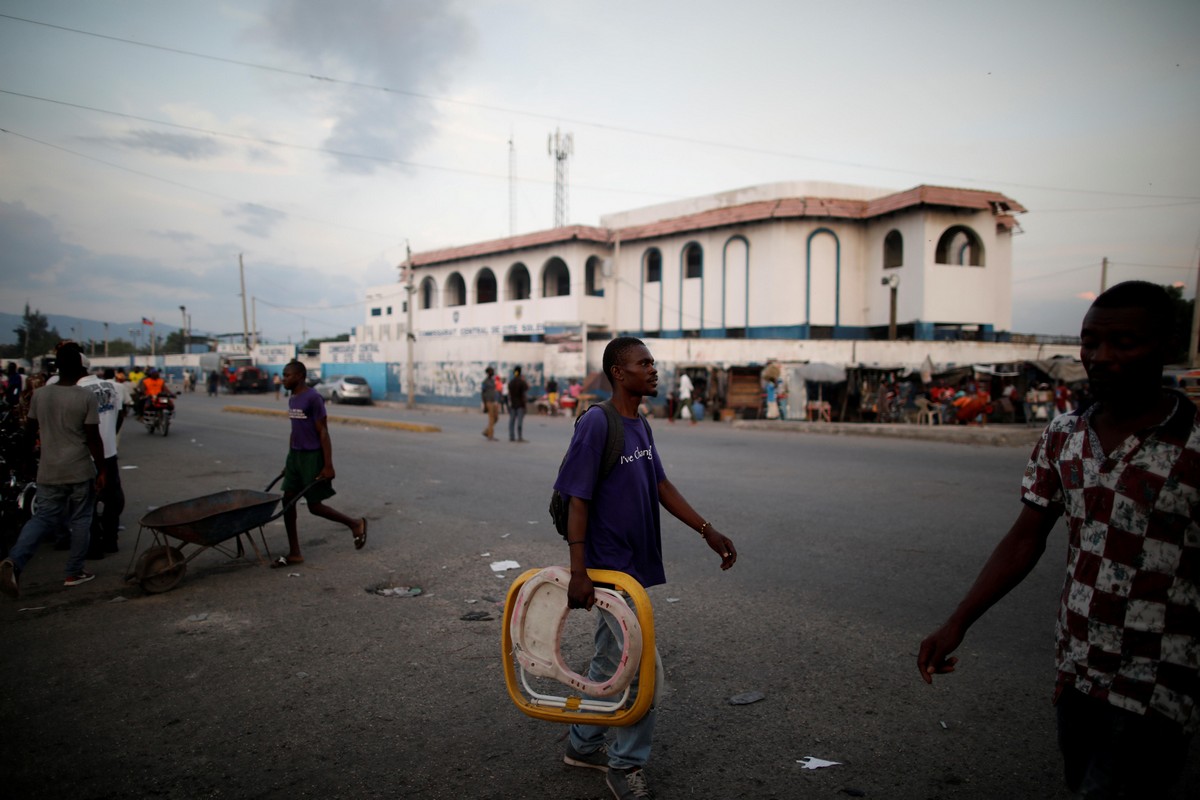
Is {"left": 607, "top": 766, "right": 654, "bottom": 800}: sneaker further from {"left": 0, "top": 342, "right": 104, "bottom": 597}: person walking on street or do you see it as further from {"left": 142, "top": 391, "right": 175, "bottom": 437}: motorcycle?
{"left": 142, "top": 391, "right": 175, "bottom": 437}: motorcycle

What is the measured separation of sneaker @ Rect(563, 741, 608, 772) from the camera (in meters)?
2.96

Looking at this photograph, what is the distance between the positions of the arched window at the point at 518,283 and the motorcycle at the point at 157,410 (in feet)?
88.3

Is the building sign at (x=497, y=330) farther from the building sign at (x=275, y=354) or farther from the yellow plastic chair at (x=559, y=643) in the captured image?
the yellow plastic chair at (x=559, y=643)

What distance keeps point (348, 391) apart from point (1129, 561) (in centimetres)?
3749

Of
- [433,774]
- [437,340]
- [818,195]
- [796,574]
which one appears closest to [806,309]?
[818,195]

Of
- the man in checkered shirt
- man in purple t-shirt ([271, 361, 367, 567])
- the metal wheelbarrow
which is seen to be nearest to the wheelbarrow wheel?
the metal wheelbarrow

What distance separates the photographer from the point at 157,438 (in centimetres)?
1666

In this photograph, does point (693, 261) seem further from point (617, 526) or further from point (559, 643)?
point (559, 643)

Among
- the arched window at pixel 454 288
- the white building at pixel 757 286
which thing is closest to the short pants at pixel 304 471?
the white building at pixel 757 286

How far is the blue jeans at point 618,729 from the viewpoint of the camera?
2.69 metres

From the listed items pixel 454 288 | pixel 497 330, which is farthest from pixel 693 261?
pixel 454 288

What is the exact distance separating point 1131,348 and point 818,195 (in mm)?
33877

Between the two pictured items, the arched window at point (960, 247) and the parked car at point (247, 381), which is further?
the parked car at point (247, 381)

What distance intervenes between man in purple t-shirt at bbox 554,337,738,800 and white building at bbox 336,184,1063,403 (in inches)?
950
